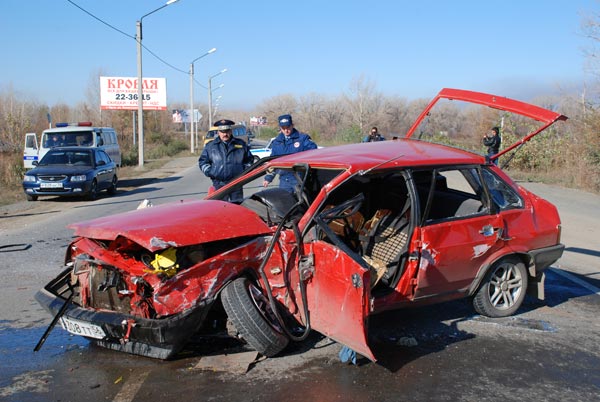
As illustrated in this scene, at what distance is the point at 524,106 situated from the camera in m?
5.91

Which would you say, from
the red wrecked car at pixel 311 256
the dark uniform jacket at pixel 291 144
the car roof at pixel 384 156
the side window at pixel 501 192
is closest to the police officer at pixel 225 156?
the dark uniform jacket at pixel 291 144

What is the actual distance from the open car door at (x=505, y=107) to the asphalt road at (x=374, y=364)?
1770mm

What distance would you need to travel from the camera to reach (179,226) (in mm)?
4207

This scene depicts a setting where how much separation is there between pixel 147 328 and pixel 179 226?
76 centimetres

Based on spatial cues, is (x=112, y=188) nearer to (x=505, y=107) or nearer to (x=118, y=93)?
(x=505, y=107)

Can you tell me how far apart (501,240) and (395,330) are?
1283mm

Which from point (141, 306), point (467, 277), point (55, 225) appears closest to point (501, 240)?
point (467, 277)

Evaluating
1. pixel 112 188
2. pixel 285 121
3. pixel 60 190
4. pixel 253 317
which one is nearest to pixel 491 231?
pixel 253 317

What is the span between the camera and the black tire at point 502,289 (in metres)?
5.34

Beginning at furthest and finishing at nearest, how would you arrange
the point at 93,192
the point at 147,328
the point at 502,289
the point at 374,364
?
the point at 93,192
the point at 502,289
the point at 374,364
the point at 147,328

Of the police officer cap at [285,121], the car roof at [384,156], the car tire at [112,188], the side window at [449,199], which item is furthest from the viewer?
the car tire at [112,188]

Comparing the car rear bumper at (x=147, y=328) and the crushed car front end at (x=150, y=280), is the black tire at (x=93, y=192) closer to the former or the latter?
the crushed car front end at (x=150, y=280)

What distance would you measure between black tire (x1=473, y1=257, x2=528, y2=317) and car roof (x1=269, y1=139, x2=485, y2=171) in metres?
1.04

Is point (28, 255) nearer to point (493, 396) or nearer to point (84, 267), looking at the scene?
point (84, 267)
